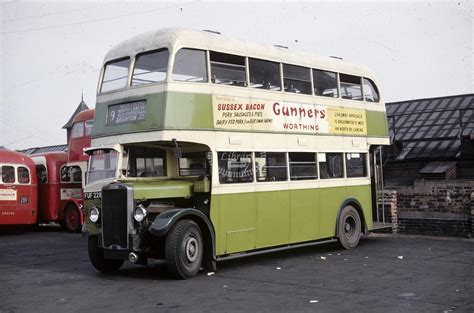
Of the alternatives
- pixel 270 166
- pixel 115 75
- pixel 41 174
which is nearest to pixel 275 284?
pixel 270 166

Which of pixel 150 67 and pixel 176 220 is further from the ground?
pixel 150 67

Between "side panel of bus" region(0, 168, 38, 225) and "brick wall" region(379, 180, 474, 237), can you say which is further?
"side panel of bus" region(0, 168, 38, 225)

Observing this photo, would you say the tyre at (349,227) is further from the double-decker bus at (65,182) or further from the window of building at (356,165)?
the double-decker bus at (65,182)

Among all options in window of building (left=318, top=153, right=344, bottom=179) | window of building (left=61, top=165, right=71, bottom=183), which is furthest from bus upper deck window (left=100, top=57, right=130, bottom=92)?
window of building (left=61, top=165, right=71, bottom=183)

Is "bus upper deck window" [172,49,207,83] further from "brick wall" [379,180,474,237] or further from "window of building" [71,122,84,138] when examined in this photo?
"window of building" [71,122,84,138]

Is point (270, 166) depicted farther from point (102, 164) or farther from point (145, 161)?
point (102, 164)

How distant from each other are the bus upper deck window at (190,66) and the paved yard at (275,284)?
123 inches

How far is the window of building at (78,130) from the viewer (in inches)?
776

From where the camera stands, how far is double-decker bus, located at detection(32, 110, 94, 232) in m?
19.9

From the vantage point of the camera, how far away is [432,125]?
20875 mm

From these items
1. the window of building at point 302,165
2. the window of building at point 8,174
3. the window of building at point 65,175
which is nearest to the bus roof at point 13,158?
the window of building at point 8,174

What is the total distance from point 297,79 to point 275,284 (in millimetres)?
4654

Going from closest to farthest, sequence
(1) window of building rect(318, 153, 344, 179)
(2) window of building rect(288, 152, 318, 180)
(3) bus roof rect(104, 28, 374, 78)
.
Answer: (3) bus roof rect(104, 28, 374, 78), (2) window of building rect(288, 152, 318, 180), (1) window of building rect(318, 153, 344, 179)

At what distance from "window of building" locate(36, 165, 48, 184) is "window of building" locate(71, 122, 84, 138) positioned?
67.7 inches
